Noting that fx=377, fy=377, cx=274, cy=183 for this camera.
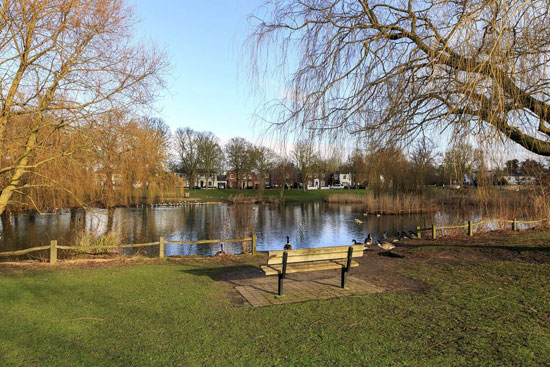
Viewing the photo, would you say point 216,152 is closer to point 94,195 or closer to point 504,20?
Answer: point 94,195

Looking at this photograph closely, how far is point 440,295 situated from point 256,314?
286cm

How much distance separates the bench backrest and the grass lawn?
2.59 feet

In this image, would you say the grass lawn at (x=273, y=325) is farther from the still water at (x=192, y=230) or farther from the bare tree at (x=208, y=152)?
the bare tree at (x=208, y=152)

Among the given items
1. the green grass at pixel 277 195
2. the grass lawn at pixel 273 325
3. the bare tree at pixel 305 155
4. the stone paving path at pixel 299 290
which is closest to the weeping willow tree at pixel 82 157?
the grass lawn at pixel 273 325

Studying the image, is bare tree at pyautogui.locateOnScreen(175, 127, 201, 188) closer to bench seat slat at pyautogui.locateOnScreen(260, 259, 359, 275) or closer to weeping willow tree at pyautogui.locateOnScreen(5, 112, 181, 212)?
weeping willow tree at pyautogui.locateOnScreen(5, 112, 181, 212)

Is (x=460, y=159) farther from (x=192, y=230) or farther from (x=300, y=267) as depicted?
(x=192, y=230)

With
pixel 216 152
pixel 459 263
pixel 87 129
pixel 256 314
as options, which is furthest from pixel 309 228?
pixel 216 152

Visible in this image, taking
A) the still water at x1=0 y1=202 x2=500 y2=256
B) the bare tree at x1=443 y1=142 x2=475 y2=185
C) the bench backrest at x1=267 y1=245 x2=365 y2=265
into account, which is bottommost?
the still water at x1=0 y1=202 x2=500 y2=256

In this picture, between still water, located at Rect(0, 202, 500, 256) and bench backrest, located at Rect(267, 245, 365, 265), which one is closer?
bench backrest, located at Rect(267, 245, 365, 265)

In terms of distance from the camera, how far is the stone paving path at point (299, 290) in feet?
18.6

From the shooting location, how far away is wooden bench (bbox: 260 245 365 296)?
18.8 ft

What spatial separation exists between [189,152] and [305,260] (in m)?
55.3

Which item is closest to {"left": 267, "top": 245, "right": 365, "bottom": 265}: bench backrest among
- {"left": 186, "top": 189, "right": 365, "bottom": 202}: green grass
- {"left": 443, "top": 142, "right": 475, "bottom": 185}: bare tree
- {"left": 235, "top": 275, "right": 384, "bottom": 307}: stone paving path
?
{"left": 235, "top": 275, "right": 384, "bottom": 307}: stone paving path

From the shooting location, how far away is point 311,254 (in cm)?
604
